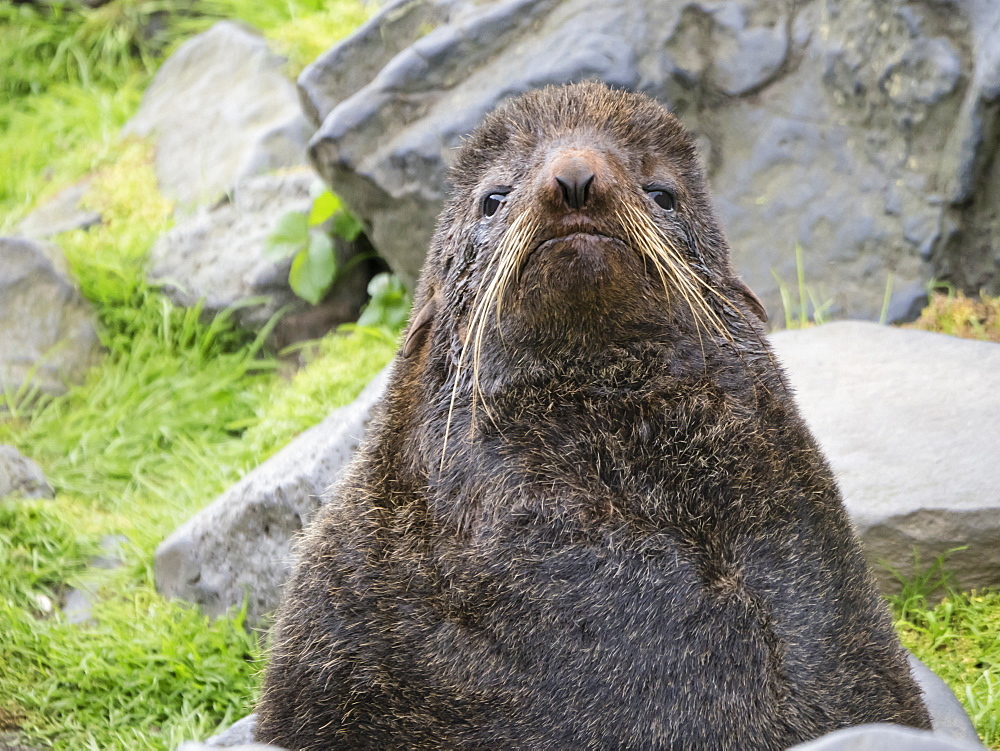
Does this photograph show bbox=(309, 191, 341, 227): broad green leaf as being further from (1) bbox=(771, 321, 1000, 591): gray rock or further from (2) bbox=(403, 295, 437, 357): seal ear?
(2) bbox=(403, 295, 437, 357): seal ear

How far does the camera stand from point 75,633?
17.9ft

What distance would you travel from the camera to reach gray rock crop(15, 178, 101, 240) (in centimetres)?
969

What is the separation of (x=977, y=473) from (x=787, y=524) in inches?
78.7

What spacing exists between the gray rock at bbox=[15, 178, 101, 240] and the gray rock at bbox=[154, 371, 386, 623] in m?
5.03

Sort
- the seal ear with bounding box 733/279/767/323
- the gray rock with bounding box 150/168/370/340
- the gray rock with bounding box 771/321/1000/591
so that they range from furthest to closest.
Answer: the gray rock with bounding box 150/168/370/340 < the gray rock with bounding box 771/321/1000/591 < the seal ear with bounding box 733/279/767/323

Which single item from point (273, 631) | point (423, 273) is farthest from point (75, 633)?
point (423, 273)

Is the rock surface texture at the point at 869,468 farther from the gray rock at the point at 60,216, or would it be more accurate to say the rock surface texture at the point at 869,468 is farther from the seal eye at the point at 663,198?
the gray rock at the point at 60,216

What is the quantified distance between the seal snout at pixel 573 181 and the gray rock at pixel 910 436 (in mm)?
1698

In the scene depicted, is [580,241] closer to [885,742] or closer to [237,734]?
[885,742]

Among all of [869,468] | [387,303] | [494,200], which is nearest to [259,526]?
[387,303]

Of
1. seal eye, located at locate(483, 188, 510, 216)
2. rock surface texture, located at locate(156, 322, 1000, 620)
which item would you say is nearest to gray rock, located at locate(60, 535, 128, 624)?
A: rock surface texture, located at locate(156, 322, 1000, 620)

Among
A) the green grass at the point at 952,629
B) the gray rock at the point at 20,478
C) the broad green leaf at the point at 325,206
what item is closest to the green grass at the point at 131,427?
the green grass at the point at 952,629

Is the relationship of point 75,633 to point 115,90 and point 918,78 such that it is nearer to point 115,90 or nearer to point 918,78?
point 918,78

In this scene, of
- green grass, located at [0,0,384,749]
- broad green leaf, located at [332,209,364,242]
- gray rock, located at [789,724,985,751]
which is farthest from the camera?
broad green leaf, located at [332,209,364,242]
